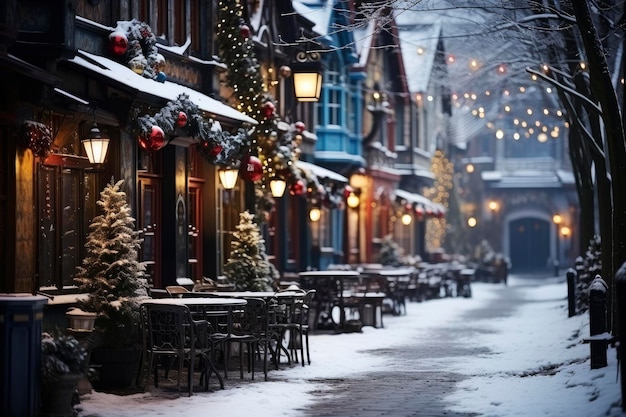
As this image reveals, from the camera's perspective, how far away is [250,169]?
2417cm

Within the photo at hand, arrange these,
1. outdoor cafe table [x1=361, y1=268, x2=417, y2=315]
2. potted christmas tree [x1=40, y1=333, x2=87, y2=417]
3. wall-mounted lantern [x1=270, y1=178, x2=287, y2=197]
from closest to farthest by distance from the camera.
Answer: potted christmas tree [x1=40, y1=333, x2=87, y2=417], wall-mounted lantern [x1=270, y1=178, x2=287, y2=197], outdoor cafe table [x1=361, y1=268, x2=417, y2=315]

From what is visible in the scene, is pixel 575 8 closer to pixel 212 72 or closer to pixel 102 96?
pixel 102 96

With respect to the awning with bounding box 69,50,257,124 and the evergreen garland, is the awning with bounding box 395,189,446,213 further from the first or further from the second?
the evergreen garland

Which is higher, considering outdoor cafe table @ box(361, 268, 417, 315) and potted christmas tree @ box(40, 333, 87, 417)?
outdoor cafe table @ box(361, 268, 417, 315)

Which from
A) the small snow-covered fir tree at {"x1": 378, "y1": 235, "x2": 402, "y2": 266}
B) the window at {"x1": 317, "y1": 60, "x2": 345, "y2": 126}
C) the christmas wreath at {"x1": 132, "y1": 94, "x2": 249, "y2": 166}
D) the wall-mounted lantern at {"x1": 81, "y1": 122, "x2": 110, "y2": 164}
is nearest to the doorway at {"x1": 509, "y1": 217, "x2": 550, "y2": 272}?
the small snow-covered fir tree at {"x1": 378, "y1": 235, "x2": 402, "y2": 266}

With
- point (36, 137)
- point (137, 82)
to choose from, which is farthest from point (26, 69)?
point (137, 82)

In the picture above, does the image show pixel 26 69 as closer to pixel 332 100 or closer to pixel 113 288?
pixel 113 288

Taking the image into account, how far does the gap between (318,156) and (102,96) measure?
1958 cm

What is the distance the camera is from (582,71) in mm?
23562

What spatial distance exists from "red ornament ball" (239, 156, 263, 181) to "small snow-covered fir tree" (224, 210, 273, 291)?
1.25 meters

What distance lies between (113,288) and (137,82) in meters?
3.91

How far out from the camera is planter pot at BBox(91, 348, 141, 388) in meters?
16.2

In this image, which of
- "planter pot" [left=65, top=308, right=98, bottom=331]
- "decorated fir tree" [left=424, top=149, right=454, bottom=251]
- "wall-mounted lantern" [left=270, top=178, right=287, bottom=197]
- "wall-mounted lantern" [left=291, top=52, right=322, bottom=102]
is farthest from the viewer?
"decorated fir tree" [left=424, top=149, right=454, bottom=251]

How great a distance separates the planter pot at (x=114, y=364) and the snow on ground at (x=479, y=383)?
78cm
